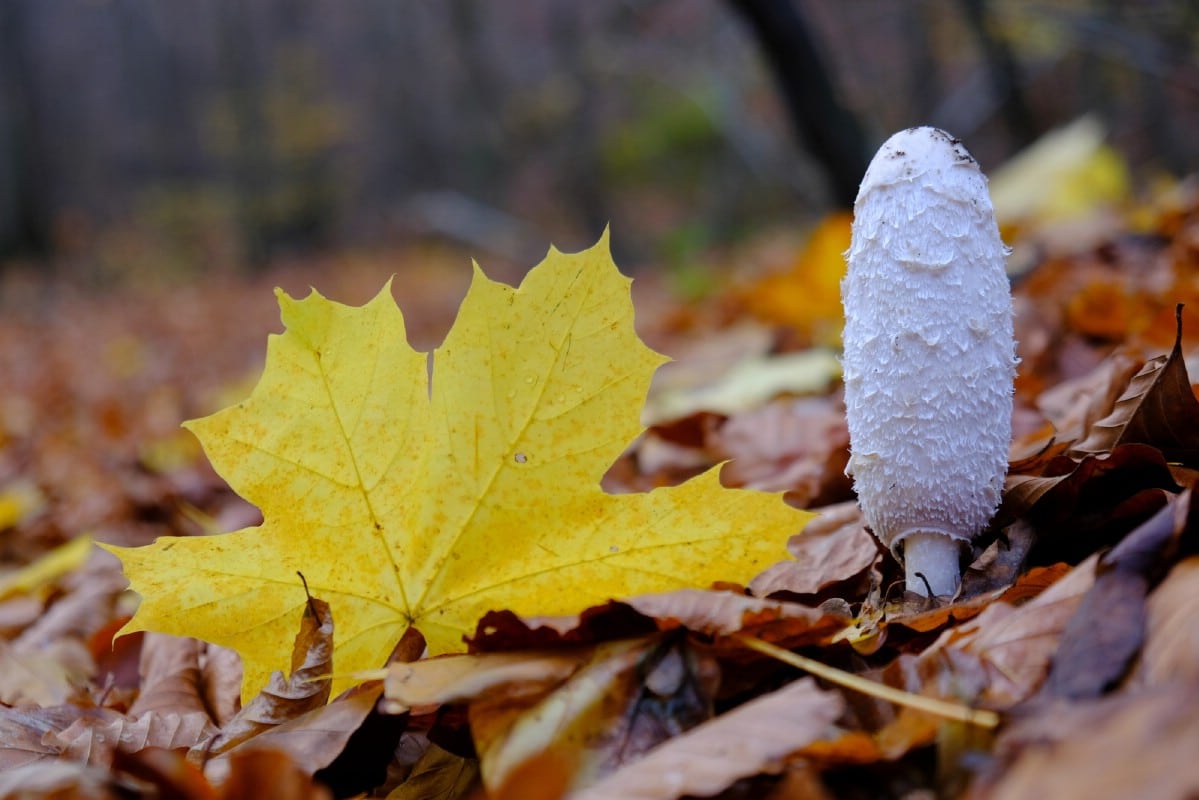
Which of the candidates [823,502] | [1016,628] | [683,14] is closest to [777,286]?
[823,502]

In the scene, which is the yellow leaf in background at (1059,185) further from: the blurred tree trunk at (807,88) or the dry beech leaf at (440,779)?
the dry beech leaf at (440,779)

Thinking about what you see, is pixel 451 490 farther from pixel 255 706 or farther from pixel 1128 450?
pixel 1128 450

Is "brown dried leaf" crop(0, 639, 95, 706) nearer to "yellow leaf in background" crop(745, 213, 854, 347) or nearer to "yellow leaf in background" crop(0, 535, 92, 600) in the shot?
"yellow leaf in background" crop(0, 535, 92, 600)

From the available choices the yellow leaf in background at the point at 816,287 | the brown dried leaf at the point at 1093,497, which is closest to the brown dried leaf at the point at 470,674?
the brown dried leaf at the point at 1093,497

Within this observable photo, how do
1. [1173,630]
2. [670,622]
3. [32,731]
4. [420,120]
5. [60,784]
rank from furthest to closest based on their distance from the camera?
[420,120] < [32,731] < [670,622] < [60,784] < [1173,630]

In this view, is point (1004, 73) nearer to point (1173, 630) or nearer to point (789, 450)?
point (789, 450)

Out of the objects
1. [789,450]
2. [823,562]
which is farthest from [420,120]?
[823,562]
